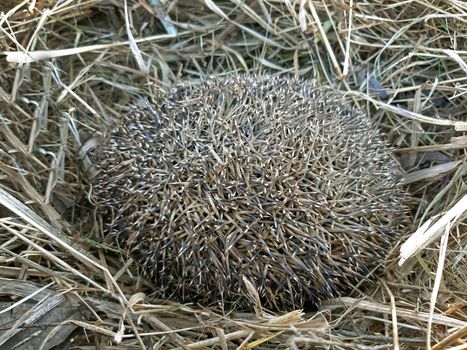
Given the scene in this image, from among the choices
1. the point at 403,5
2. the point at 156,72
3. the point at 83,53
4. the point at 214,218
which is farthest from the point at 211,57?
the point at 214,218

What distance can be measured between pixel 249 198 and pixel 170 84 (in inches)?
52.7

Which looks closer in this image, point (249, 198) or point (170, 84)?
point (249, 198)

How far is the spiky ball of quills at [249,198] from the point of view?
8.93 feet

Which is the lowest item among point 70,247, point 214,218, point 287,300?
point 287,300

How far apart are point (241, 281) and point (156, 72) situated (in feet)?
5.04

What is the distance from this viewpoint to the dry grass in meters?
2.72

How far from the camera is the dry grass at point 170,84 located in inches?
107

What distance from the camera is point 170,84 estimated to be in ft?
12.6

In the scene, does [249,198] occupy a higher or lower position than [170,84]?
higher

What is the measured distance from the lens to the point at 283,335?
2.67 m

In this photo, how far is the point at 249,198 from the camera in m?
2.71

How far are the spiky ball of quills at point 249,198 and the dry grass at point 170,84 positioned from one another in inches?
5.6

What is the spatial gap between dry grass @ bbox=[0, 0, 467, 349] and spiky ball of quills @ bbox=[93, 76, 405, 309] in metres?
0.14

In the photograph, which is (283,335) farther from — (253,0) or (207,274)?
(253,0)
